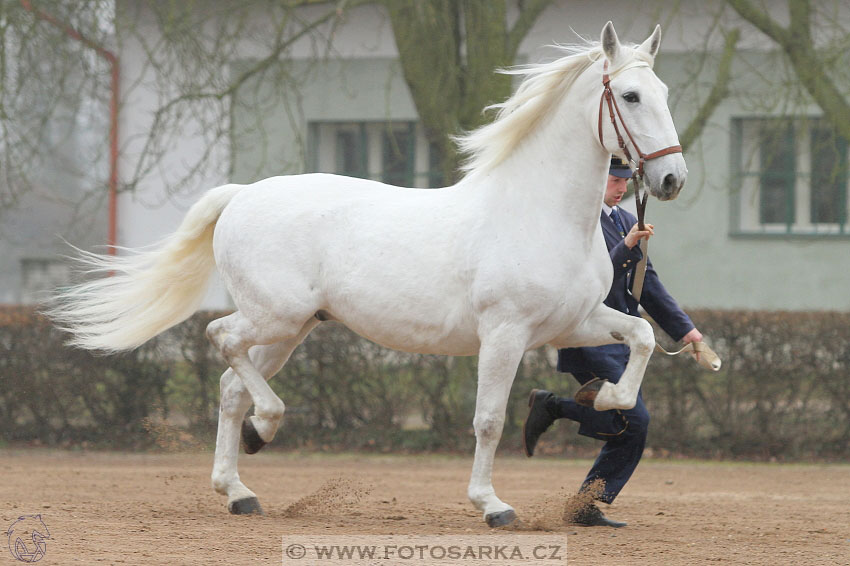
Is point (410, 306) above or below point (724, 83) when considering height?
below

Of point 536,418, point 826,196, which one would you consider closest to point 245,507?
point 536,418

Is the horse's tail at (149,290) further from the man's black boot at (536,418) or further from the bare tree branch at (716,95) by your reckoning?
the bare tree branch at (716,95)

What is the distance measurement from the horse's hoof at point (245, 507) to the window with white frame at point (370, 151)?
892cm

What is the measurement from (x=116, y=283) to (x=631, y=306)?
288cm

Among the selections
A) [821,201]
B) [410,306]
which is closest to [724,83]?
[821,201]

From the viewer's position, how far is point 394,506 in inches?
241

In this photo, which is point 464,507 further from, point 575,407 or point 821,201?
point 821,201

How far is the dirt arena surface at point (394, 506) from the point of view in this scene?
445cm

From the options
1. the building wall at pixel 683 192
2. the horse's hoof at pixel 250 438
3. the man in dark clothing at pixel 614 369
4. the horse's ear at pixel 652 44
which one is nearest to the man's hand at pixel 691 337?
the man in dark clothing at pixel 614 369

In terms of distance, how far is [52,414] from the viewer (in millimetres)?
9148

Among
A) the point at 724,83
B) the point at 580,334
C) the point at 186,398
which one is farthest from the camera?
the point at 724,83

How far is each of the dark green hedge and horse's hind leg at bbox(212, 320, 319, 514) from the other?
3.29 meters

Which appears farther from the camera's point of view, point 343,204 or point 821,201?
point 821,201

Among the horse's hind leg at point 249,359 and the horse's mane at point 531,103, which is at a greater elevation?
the horse's mane at point 531,103
